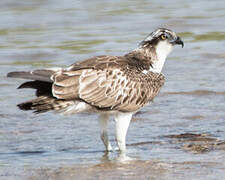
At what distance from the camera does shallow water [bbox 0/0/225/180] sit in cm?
914

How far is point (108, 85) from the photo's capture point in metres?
9.97

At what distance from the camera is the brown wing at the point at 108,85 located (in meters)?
9.59

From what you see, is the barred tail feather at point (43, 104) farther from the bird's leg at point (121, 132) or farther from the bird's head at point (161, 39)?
the bird's head at point (161, 39)

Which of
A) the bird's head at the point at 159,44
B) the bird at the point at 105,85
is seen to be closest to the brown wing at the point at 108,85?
the bird at the point at 105,85

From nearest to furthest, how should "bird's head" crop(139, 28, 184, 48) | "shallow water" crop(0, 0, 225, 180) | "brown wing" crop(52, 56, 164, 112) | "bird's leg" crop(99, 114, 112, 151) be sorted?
"shallow water" crop(0, 0, 225, 180) < "brown wing" crop(52, 56, 164, 112) < "bird's leg" crop(99, 114, 112, 151) < "bird's head" crop(139, 28, 184, 48)

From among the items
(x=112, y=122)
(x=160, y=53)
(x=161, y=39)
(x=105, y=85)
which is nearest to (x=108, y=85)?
(x=105, y=85)

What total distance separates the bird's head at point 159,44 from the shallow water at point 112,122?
1.01 metres

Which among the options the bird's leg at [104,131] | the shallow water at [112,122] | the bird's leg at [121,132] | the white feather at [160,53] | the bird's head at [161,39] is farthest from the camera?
the bird's head at [161,39]

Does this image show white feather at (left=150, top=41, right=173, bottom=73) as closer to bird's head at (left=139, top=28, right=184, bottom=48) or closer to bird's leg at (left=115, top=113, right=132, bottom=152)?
bird's head at (left=139, top=28, right=184, bottom=48)

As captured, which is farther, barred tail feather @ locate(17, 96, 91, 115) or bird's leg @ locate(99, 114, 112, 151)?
bird's leg @ locate(99, 114, 112, 151)

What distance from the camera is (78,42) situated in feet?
57.4

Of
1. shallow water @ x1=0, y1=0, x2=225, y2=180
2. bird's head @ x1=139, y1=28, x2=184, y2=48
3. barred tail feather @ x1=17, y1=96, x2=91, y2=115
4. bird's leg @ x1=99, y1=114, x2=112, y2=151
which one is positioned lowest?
shallow water @ x1=0, y1=0, x2=225, y2=180

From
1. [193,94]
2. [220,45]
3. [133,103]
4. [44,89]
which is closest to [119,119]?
[133,103]

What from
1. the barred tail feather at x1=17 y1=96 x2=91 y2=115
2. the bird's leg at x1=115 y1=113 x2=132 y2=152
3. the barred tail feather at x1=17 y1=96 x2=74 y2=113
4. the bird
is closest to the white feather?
the bird
